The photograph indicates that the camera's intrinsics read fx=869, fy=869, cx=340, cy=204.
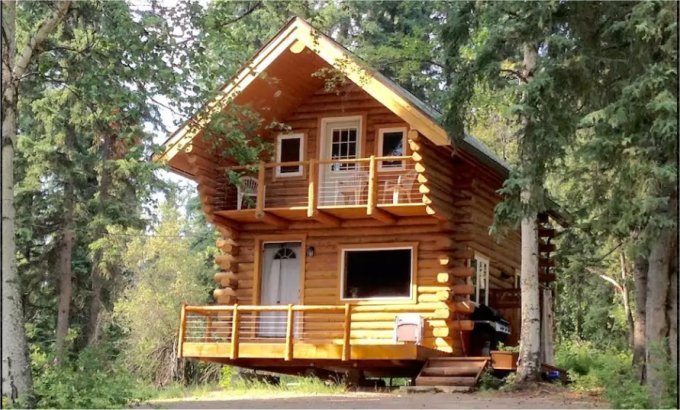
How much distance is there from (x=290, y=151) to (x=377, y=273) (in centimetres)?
359

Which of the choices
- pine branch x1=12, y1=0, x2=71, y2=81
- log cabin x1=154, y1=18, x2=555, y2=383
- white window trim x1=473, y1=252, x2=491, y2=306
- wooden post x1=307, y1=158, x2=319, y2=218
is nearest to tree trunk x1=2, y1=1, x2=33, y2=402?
pine branch x1=12, y1=0, x2=71, y2=81

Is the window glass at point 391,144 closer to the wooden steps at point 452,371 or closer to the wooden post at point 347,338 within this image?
the wooden post at point 347,338

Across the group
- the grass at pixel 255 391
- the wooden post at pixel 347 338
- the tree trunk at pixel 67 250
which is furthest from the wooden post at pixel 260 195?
the tree trunk at pixel 67 250

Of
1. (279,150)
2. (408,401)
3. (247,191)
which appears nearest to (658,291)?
(408,401)

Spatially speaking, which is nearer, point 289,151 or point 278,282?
point 278,282

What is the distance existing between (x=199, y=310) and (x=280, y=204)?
9.93 ft

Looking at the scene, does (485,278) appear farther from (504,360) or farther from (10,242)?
(10,242)

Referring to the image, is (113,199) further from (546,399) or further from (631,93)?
(631,93)

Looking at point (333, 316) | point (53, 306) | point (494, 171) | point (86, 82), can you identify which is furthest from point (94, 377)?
point (53, 306)

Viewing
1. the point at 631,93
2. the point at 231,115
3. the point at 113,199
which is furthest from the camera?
the point at 113,199

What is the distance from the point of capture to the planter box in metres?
16.5

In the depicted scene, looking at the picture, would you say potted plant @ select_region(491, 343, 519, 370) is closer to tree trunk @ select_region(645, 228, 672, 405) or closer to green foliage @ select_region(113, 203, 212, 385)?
tree trunk @ select_region(645, 228, 672, 405)

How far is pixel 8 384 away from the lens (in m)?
10.7

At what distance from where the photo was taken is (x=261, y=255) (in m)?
19.9
